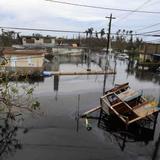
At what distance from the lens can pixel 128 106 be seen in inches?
790

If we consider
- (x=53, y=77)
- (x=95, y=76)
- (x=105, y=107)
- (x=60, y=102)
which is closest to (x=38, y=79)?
(x=53, y=77)

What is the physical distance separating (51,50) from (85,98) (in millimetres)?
57750

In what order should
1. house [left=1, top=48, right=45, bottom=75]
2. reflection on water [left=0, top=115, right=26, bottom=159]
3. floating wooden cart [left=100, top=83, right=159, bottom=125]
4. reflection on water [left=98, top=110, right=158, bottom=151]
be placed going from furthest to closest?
house [left=1, top=48, right=45, bottom=75] < floating wooden cart [left=100, top=83, right=159, bottom=125] < reflection on water [left=98, top=110, right=158, bottom=151] < reflection on water [left=0, top=115, right=26, bottom=159]

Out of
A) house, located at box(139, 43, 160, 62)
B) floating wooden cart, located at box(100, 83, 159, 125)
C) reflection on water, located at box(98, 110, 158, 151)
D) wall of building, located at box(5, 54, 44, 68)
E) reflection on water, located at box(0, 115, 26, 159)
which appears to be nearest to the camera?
reflection on water, located at box(0, 115, 26, 159)

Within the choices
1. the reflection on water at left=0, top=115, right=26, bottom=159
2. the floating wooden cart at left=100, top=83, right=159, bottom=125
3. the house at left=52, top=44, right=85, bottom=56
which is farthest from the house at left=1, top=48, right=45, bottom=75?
the house at left=52, top=44, right=85, bottom=56

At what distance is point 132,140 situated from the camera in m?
18.0

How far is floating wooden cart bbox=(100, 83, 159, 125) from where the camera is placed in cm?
1898

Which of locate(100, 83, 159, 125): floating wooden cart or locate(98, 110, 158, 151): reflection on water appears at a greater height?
locate(100, 83, 159, 125): floating wooden cart

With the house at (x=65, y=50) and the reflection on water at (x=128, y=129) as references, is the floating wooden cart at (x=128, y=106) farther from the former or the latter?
the house at (x=65, y=50)

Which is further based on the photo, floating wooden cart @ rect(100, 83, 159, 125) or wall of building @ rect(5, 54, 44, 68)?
wall of building @ rect(5, 54, 44, 68)

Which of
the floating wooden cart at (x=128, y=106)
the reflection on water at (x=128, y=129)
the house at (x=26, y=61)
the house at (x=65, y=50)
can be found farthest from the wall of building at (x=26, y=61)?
the house at (x=65, y=50)

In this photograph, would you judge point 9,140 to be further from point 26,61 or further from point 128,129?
point 26,61

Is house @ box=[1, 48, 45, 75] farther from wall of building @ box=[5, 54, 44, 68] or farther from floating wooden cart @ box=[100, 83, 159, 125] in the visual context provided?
floating wooden cart @ box=[100, 83, 159, 125]

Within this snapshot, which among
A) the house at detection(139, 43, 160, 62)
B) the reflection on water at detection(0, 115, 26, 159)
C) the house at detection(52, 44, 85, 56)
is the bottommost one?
the house at detection(52, 44, 85, 56)
